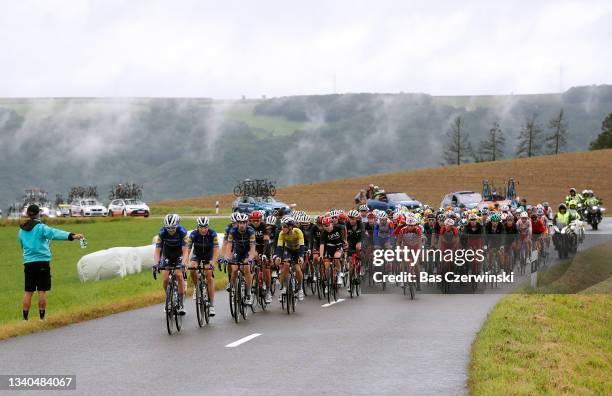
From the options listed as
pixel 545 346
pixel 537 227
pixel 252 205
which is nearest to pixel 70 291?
pixel 545 346

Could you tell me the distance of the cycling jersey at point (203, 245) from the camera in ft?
54.7

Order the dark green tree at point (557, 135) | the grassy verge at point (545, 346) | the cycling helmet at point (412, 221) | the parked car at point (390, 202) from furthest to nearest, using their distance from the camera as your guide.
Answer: the dark green tree at point (557, 135), the parked car at point (390, 202), the cycling helmet at point (412, 221), the grassy verge at point (545, 346)

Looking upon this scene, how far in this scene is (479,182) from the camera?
317 feet

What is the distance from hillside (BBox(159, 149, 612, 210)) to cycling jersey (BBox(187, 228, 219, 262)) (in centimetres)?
6705

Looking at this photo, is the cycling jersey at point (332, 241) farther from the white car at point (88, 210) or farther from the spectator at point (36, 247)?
the white car at point (88, 210)

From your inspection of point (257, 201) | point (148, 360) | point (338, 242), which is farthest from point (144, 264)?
point (257, 201)

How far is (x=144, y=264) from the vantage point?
29203mm

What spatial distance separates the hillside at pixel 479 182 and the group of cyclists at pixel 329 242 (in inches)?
2254

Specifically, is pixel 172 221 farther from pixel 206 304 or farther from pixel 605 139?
pixel 605 139

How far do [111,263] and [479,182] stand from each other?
72595mm

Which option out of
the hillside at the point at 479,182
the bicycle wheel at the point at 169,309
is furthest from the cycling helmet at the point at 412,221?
the hillside at the point at 479,182

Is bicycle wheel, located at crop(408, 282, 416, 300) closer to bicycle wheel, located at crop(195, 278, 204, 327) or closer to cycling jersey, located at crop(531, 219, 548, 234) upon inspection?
bicycle wheel, located at crop(195, 278, 204, 327)

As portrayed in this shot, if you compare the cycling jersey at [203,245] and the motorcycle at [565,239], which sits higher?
the cycling jersey at [203,245]

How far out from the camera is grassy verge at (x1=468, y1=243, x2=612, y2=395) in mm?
10422
